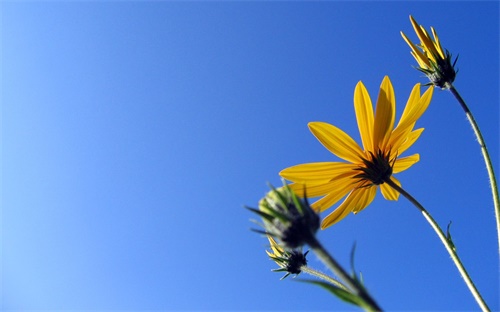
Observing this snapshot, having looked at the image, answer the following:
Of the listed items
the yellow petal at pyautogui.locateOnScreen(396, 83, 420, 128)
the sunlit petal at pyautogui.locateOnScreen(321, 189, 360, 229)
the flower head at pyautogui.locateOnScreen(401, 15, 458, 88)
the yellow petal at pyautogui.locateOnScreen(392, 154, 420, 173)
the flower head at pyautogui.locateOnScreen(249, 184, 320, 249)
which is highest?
the flower head at pyautogui.locateOnScreen(401, 15, 458, 88)

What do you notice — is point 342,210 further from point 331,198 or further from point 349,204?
point 331,198

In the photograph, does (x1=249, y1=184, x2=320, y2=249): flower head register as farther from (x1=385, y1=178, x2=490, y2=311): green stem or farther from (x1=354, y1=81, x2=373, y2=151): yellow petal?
(x1=354, y1=81, x2=373, y2=151): yellow petal

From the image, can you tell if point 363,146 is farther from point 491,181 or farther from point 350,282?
point 350,282

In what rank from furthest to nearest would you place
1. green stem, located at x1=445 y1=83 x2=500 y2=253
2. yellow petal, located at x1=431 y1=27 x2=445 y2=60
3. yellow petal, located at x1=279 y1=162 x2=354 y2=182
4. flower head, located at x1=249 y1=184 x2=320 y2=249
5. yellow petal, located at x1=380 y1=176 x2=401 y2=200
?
1. yellow petal, located at x1=431 y1=27 x2=445 y2=60
2. yellow petal, located at x1=380 y1=176 x2=401 y2=200
3. yellow petal, located at x1=279 y1=162 x2=354 y2=182
4. green stem, located at x1=445 y1=83 x2=500 y2=253
5. flower head, located at x1=249 y1=184 x2=320 y2=249

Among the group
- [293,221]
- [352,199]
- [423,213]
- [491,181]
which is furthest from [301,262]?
[293,221]

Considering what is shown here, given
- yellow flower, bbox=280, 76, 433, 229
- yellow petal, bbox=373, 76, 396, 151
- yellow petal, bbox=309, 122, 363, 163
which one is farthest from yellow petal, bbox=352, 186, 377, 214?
yellow petal, bbox=373, 76, 396, 151

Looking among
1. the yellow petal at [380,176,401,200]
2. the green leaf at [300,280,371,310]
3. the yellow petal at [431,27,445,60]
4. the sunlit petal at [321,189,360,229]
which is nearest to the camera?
the green leaf at [300,280,371,310]
